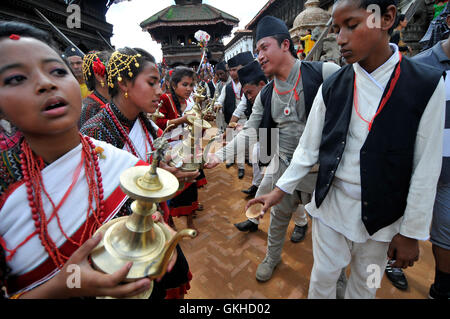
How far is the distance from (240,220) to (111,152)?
2.71m

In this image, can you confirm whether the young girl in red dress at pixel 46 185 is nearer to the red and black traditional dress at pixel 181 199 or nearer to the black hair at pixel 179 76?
the red and black traditional dress at pixel 181 199

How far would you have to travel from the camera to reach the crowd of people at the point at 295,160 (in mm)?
846

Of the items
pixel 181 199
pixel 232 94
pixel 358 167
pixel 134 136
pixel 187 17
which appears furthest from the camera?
pixel 187 17

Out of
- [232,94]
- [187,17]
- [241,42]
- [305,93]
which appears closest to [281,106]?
[305,93]

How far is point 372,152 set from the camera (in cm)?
125

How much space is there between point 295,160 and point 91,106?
2373 millimetres

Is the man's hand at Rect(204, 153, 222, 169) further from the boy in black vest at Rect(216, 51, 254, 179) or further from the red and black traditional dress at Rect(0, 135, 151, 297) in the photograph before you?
the boy in black vest at Rect(216, 51, 254, 179)

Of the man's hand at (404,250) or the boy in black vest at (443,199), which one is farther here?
the boy in black vest at (443,199)

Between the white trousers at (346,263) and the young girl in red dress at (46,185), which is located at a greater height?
the young girl in red dress at (46,185)

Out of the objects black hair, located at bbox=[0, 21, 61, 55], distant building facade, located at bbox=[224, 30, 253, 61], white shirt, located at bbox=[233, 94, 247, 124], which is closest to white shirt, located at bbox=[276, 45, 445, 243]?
black hair, located at bbox=[0, 21, 61, 55]

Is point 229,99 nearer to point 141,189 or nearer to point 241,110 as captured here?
point 241,110
